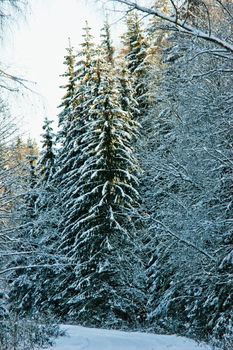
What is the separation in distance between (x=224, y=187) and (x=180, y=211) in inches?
89.8

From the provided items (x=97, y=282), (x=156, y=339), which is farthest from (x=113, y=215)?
(x=156, y=339)

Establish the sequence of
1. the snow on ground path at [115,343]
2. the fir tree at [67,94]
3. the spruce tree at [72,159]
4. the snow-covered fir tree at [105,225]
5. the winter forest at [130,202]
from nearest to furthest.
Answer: the snow on ground path at [115,343] → the winter forest at [130,202] → the snow-covered fir tree at [105,225] → the spruce tree at [72,159] → the fir tree at [67,94]

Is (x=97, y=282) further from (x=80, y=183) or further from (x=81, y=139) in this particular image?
(x=81, y=139)

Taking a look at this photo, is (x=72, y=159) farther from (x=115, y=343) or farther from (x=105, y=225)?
(x=115, y=343)

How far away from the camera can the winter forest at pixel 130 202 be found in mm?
11047

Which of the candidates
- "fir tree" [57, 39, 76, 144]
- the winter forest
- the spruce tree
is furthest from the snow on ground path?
"fir tree" [57, 39, 76, 144]

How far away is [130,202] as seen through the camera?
17594mm

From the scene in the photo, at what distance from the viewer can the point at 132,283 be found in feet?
54.5

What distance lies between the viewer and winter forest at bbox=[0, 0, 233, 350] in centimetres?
1105

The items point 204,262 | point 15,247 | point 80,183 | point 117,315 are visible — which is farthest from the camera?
point 80,183

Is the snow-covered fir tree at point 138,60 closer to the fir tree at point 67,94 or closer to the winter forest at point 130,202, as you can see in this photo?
the winter forest at point 130,202

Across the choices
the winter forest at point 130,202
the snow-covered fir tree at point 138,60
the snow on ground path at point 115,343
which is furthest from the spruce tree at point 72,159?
the snow on ground path at point 115,343

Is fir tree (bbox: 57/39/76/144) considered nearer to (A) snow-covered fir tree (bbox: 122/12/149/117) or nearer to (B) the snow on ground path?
(A) snow-covered fir tree (bbox: 122/12/149/117)

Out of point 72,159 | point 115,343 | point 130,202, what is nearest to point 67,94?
point 72,159
